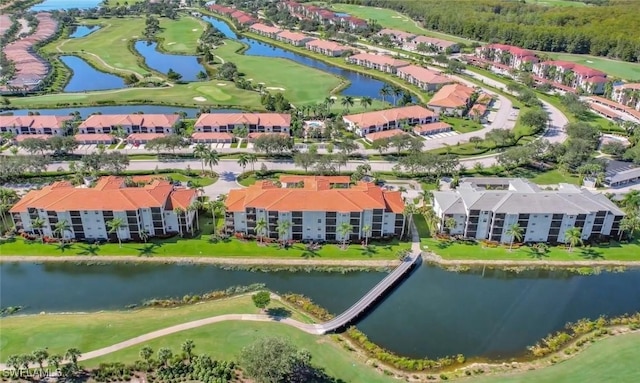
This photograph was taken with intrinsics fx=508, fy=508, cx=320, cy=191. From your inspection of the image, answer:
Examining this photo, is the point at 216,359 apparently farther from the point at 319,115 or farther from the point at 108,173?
the point at 319,115

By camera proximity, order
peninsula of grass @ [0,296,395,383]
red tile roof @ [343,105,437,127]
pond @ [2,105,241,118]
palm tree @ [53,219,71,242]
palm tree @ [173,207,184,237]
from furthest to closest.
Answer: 1. pond @ [2,105,241,118]
2. red tile roof @ [343,105,437,127]
3. palm tree @ [173,207,184,237]
4. palm tree @ [53,219,71,242]
5. peninsula of grass @ [0,296,395,383]

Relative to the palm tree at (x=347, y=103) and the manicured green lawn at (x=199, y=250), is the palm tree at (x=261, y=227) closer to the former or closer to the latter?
the manicured green lawn at (x=199, y=250)

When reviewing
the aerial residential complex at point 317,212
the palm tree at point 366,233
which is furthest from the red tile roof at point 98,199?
the palm tree at point 366,233

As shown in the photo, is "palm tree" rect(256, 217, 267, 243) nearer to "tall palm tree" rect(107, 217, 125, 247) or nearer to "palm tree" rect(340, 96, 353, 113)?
"tall palm tree" rect(107, 217, 125, 247)

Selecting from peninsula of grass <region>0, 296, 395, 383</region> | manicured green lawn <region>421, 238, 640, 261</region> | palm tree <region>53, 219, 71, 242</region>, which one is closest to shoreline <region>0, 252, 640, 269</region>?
manicured green lawn <region>421, 238, 640, 261</region>

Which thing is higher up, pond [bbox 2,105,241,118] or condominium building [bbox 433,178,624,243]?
condominium building [bbox 433,178,624,243]

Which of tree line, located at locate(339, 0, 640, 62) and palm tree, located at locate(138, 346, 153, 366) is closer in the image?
palm tree, located at locate(138, 346, 153, 366)

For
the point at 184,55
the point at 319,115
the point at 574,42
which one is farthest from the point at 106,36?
the point at 574,42
